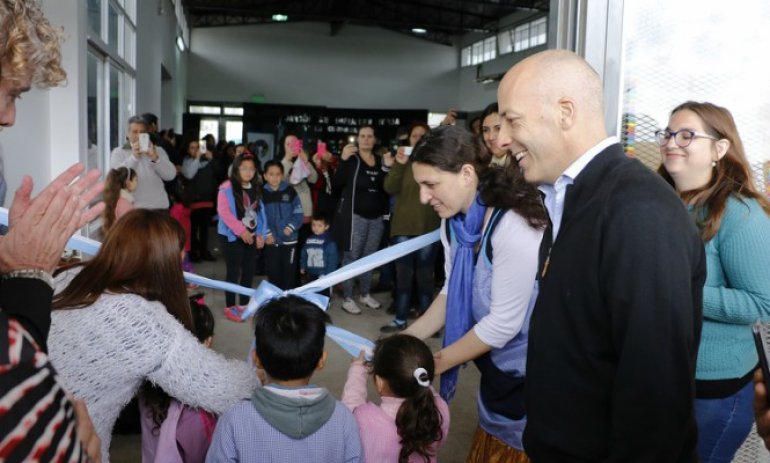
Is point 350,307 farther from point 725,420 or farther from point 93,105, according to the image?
point 725,420

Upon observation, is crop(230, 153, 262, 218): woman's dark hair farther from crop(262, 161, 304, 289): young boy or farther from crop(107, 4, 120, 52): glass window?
crop(107, 4, 120, 52): glass window

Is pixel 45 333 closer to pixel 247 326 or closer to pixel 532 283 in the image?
pixel 532 283

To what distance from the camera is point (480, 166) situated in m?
2.21

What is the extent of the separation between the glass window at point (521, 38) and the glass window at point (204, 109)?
9.38 metres

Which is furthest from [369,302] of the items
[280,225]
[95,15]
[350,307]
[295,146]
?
[95,15]

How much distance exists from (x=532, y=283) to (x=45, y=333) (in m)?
1.30

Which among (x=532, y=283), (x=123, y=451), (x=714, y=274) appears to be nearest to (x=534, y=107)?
(x=532, y=283)

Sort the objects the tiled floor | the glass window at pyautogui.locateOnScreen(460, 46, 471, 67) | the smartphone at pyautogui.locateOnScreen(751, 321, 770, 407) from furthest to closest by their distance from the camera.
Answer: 1. the glass window at pyautogui.locateOnScreen(460, 46, 471, 67)
2. the tiled floor
3. the smartphone at pyautogui.locateOnScreen(751, 321, 770, 407)

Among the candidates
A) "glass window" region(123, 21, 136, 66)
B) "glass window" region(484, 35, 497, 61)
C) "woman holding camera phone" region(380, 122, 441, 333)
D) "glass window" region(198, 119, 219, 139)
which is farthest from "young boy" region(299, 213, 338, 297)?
"glass window" region(484, 35, 497, 61)

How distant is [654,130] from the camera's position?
239cm

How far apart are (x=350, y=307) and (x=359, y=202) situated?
97cm

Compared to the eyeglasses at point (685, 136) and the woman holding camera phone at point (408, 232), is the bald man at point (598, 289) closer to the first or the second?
the eyeglasses at point (685, 136)

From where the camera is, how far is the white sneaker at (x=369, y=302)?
617 centimetres

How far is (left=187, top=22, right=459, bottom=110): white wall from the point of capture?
68.9 ft
